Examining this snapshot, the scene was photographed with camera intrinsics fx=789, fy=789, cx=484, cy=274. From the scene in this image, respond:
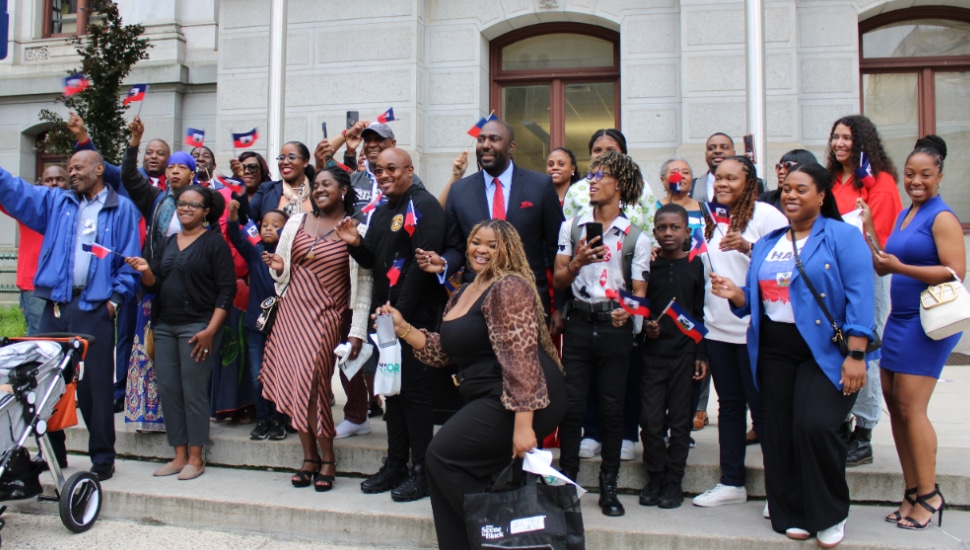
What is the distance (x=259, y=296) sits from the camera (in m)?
5.99

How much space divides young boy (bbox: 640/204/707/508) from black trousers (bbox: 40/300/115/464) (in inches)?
143

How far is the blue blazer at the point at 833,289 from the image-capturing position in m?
3.99

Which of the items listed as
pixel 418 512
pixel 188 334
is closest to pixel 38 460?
→ pixel 188 334

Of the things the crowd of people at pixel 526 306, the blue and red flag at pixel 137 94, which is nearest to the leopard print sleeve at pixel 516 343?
the crowd of people at pixel 526 306

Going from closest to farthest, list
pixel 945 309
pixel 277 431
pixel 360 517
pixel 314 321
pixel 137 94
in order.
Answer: pixel 945 309 → pixel 360 517 → pixel 314 321 → pixel 277 431 → pixel 137 94

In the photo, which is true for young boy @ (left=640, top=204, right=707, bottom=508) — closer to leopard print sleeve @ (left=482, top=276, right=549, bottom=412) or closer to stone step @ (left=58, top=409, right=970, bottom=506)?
stone step @ (left=58, top=409, right=970, bottom=506)

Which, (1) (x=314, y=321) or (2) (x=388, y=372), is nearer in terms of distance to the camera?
(2) (x=388, y=372)

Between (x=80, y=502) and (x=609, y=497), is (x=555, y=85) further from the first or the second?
(x=80, y=502)

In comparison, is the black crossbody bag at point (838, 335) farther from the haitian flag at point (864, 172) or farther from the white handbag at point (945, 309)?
the haitian flag at point (864, 172)

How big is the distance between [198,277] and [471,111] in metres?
5.74

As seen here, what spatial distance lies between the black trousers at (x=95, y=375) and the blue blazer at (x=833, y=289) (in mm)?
4477

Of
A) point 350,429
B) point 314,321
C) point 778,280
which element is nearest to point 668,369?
point 778,280

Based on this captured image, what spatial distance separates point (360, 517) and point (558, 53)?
26.0 ft

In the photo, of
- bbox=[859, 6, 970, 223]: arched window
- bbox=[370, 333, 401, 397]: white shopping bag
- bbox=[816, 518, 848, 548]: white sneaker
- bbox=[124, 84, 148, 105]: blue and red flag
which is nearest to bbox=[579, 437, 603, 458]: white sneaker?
bbox=[370, 333, 401, 397]: white shopping bag
